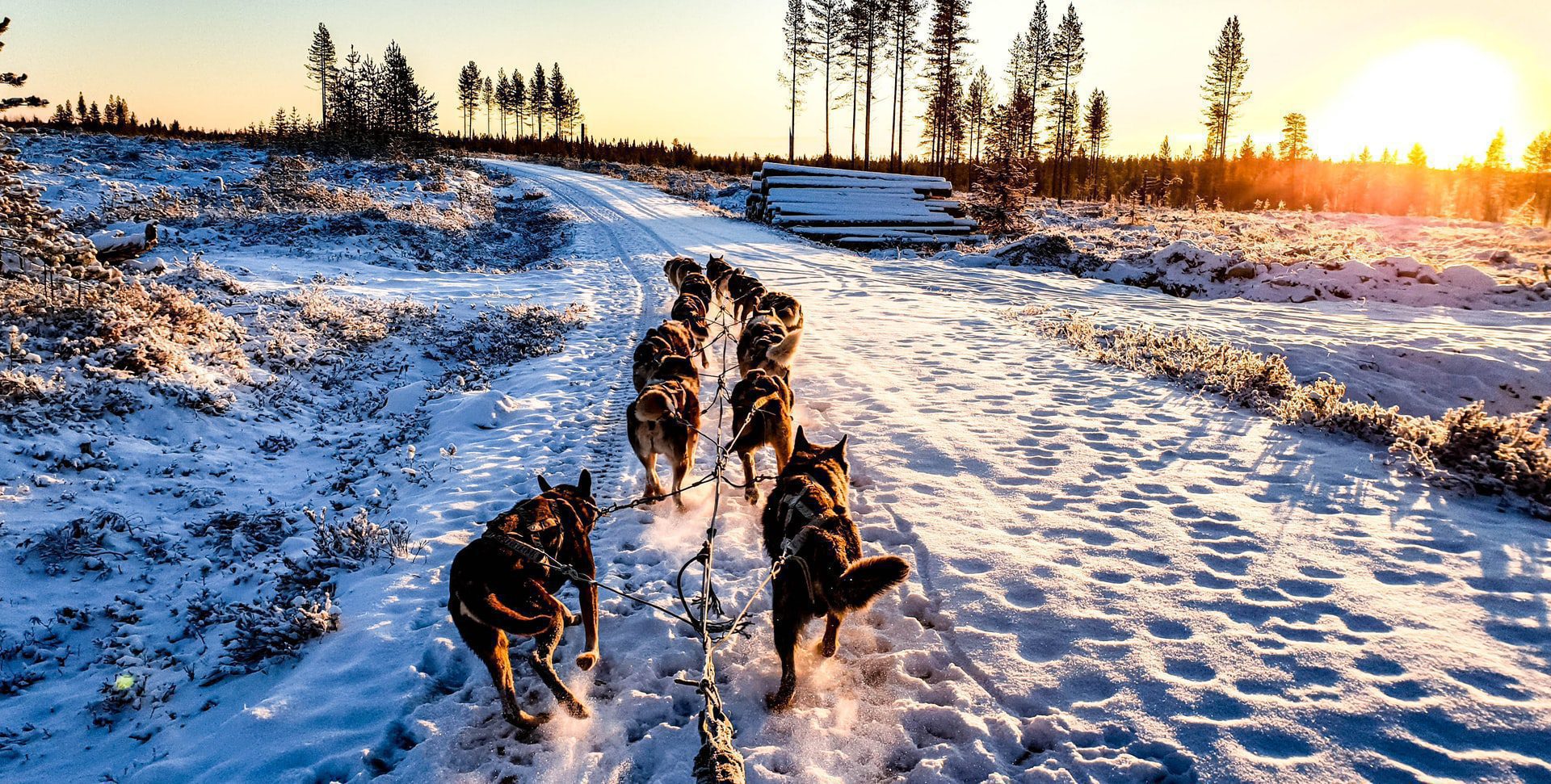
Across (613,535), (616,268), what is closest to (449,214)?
(616,268)

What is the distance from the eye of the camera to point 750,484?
5598 mm

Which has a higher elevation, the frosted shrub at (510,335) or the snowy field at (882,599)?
the frosted shrub at (510,335)

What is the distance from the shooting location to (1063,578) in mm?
4203

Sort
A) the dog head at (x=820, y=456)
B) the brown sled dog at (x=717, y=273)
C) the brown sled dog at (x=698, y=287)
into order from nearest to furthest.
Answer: the dog head at (x=820, y=456)
the brown sled dog at (x=698, y=287)
the brown sled dog at (x=717, y=273)

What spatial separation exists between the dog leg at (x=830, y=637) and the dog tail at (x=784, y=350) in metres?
3.90

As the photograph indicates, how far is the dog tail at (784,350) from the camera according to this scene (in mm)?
7078

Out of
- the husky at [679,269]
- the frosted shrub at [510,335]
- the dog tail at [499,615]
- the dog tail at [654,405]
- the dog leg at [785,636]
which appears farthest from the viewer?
the husky at [679,269]

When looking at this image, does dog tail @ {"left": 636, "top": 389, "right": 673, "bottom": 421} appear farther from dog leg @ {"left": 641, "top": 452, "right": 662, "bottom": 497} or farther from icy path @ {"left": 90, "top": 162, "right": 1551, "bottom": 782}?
icy path @ {"left": 90, "top": 162, "right": 1551, "bottom": 782}

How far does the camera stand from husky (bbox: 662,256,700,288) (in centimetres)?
1289

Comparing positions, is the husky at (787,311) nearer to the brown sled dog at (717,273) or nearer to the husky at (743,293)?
the husky at (743,293)

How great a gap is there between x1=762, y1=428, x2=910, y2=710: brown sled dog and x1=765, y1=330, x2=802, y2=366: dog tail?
11.2 ft

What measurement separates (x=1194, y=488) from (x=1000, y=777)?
357 centimetres

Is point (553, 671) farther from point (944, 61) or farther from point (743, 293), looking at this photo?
point (944, 61)

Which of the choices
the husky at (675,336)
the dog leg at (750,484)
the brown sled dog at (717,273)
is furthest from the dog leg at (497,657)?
the brown sled dog at (717,273)
